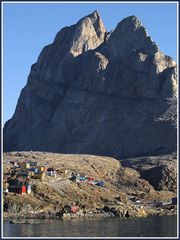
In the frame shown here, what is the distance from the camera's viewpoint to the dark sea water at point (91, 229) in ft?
231

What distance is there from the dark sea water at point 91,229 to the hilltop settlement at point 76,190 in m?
14.4

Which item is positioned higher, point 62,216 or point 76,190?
Answer: point 76,190

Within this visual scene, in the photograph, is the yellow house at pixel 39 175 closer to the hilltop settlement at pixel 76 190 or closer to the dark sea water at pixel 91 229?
the hilltop settlement at pixel 76 190

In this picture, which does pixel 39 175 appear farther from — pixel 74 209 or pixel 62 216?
pixel 62 216

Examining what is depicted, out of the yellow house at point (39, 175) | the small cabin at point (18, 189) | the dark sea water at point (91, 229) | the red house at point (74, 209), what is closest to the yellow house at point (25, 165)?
the yellow house at point (39, 175)

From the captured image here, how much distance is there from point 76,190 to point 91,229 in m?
45.1

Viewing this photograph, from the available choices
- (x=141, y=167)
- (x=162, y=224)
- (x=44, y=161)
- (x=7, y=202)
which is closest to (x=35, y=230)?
(x=162, y=224)

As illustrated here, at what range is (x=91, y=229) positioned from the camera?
76625 millimetres

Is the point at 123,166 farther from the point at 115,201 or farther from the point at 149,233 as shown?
the point at 149,233

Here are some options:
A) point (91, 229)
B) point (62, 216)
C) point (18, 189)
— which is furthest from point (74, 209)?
point (91, 229)

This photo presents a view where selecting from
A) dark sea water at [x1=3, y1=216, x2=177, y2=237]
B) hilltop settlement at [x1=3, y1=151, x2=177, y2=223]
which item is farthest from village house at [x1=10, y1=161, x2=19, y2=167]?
dark sea water at [x1=3, y1=216, x2=177, y2=237]

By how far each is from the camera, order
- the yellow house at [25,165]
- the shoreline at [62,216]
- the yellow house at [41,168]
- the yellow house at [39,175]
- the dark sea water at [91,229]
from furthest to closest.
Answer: the yellow house at [25,165] < the yellow house at [41,168] < the yellow house at [39,175] < the shoreline at [62,216] < the dark sea water at [91,229]

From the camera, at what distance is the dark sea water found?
2773 inches

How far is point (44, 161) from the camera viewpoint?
154625mm
